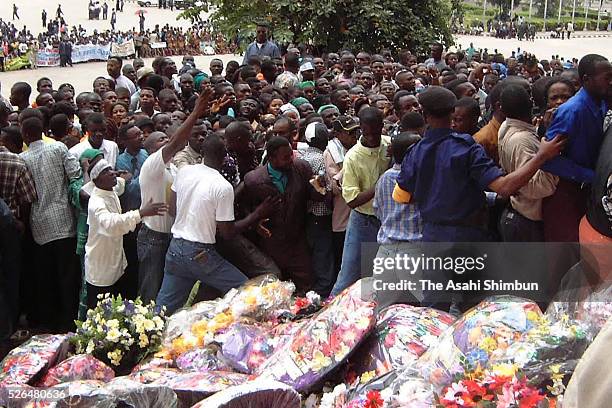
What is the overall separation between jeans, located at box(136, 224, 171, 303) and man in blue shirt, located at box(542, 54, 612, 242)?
2.61 meters

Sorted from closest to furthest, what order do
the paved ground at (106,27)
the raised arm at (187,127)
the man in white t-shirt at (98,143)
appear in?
1. the raised arm at (187,127)
2. the man in white t-shirt at (98,143)
3. the paved ground at (106,27)

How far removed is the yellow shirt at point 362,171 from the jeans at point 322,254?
28.0 inches

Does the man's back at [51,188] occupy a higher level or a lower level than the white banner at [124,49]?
lower

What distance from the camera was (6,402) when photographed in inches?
133

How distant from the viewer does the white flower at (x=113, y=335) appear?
4027 millimetres

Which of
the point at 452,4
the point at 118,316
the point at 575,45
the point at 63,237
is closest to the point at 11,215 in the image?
the point at 63,237

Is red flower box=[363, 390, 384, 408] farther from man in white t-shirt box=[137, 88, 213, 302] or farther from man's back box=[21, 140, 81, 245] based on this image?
man's back box=[21, 140, 81, 245]

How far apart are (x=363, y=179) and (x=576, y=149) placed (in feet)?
5.02

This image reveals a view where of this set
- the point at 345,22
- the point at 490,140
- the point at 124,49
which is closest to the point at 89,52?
the point at 124,49

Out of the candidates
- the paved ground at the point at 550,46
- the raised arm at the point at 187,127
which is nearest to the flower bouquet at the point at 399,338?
the raised arm at the point at 187,127

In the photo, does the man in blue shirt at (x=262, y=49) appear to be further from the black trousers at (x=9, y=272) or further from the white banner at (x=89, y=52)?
the white banner at (x=89, y=52)

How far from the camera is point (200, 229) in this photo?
5.13m

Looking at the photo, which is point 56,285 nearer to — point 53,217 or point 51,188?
point 53,217

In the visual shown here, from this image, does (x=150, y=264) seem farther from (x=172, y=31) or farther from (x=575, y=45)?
(x=575, y=45)
